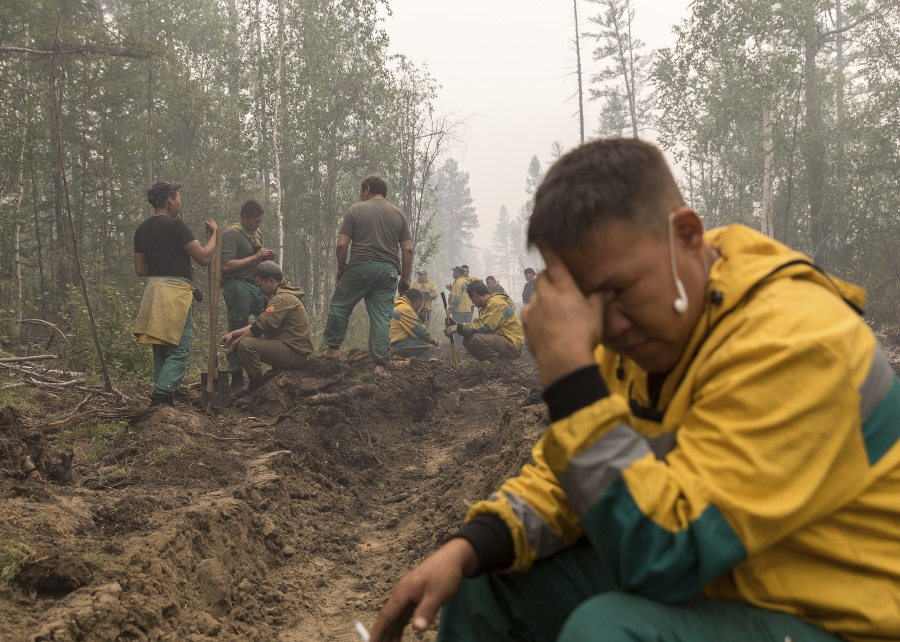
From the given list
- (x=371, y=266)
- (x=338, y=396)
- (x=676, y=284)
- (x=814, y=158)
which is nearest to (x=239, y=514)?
(x=338, y=396)

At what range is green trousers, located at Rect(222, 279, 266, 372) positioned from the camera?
8.73 m

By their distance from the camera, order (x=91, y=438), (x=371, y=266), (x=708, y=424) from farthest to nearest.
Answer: (x=371, y=266) < (x=91, y=438) < (x=708, y=424)

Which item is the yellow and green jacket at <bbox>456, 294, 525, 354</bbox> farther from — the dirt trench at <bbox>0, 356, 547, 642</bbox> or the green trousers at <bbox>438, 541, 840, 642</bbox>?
the green trousers at <bbox>438, 541, 840, 642</bbox>

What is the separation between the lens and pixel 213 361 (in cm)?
731

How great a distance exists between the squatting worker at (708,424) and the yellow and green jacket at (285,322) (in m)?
6.94

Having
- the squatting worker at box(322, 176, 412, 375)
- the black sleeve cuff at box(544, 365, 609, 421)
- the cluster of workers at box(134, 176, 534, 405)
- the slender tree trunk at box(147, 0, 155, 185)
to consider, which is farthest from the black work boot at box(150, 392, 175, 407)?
the slender tree trunk at box(147, 0, 155, 185)

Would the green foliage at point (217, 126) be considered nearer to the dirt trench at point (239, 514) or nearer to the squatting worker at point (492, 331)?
the squatting worker at point (492, 331)

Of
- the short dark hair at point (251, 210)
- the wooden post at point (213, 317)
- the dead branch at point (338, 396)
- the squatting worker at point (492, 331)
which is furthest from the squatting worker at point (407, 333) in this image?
the wooden post at point (213, 317)

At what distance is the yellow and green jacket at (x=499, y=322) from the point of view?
11.6 meters

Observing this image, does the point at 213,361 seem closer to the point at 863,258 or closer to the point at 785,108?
the point at 863,258

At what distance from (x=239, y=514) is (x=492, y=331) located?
768 cm

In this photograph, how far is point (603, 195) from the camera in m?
1.58

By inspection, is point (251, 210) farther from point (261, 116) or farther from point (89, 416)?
point (261, 116)

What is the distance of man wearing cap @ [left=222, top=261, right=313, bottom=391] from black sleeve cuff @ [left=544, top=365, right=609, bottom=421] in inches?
283
